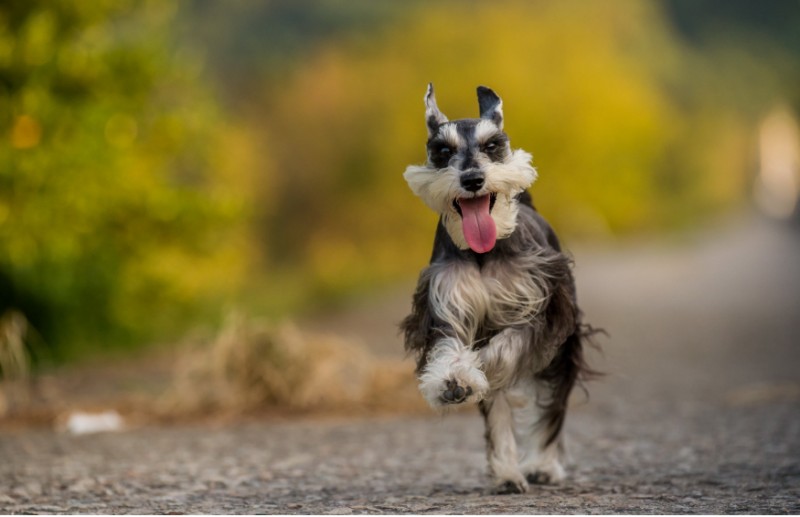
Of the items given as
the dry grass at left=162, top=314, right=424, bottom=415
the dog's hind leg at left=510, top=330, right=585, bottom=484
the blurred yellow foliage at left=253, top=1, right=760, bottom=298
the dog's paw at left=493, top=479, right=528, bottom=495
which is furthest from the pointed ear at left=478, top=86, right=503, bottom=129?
the blurred yellow foliage at left=253, top=1, right=760, bottom=298

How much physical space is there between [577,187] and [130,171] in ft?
111

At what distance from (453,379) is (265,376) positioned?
16.1 ft

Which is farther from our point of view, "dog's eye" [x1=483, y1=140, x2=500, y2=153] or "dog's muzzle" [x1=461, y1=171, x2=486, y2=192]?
"dog's eye" [x1=483, y1=140, x2=500, y2=153]

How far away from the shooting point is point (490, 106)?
19.3ft

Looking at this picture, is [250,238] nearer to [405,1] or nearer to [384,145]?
[384,145]

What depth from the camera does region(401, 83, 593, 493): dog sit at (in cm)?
546

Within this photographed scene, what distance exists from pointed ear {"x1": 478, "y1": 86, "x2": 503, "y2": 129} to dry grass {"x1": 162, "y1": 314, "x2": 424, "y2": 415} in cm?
449

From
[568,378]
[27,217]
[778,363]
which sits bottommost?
[568,378]

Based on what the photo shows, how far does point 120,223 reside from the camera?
1354 centimetres

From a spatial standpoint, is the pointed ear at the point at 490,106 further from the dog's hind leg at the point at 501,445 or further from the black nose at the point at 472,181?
the dog's hind leg at the point at 501,445

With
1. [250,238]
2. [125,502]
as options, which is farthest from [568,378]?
[250,238]

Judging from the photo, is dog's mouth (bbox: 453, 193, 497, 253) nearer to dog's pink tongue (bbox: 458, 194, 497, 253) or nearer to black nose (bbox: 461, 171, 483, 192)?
dog's pink tongue (bbox: 458, 194, 497, 253)

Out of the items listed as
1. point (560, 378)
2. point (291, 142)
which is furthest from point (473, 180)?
point (291, 142)

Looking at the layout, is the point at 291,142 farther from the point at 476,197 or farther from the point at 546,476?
the point at 476,197
